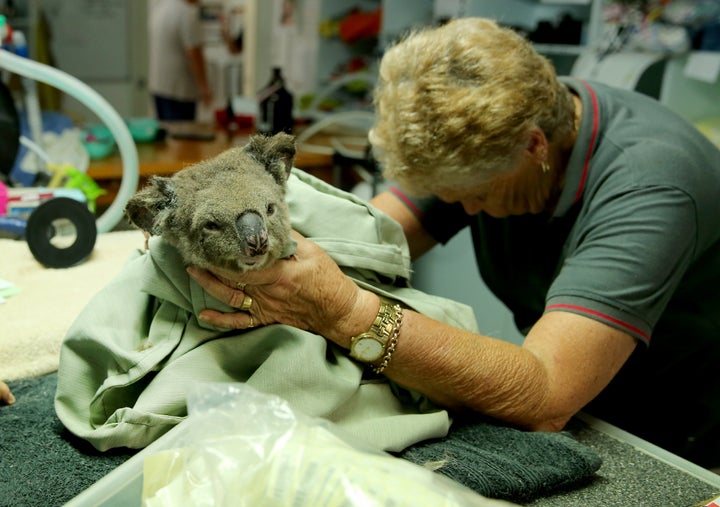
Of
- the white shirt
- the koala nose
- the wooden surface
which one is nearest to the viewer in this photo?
the koala nose

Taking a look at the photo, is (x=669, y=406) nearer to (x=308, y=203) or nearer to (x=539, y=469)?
(x=539, y=469)

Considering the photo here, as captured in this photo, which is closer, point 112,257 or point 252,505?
point 252,505

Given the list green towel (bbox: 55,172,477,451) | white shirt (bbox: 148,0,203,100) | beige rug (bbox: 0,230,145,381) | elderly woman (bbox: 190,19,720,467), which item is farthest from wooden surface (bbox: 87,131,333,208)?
white shirt (bbox: 148,0,203,100)

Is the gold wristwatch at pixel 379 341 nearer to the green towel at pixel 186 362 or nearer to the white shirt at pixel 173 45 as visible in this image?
the green towel at pixel 186 362

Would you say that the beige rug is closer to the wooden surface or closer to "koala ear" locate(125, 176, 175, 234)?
"koala ear" locate(125, 176, 175, 234)

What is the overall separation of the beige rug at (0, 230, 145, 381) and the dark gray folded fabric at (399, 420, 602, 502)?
0.56 m

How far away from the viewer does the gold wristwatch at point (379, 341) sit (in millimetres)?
797

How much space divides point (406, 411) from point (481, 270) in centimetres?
63

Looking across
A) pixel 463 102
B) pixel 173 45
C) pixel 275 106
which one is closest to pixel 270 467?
pixel 463 102

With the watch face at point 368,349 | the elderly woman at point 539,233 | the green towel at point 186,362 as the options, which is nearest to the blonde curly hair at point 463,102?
the elderly woman at point 539,233

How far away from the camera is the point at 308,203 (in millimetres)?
854

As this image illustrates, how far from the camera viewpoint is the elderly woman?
81cm

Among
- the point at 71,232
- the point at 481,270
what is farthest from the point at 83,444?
the point at 481,270

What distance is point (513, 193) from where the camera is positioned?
1.14 meters
